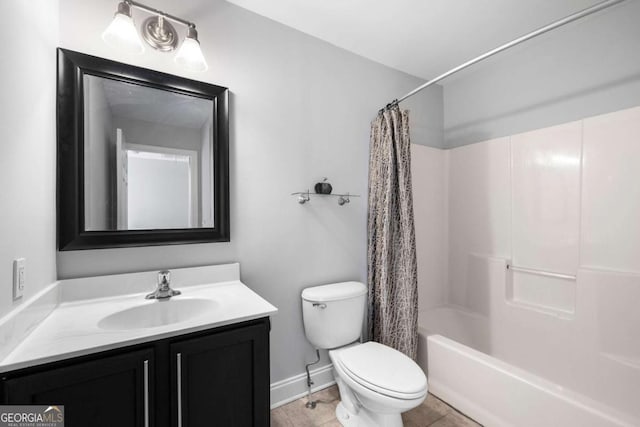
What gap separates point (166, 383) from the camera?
974mm

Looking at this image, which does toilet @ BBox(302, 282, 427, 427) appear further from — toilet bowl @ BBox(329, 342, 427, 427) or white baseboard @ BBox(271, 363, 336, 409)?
white baseboard @ BBox(271, 363, 336, 409)

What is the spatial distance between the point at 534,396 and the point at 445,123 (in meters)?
2.24

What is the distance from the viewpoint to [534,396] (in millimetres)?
1378

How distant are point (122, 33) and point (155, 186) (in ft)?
2.26

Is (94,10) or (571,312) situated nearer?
(94,10)

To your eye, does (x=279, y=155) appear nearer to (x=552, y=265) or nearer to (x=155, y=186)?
(x=155, y=186)

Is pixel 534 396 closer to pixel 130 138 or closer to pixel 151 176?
pixel 151 176

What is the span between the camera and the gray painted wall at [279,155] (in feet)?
4.70

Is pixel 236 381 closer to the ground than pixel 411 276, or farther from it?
closer to the ground

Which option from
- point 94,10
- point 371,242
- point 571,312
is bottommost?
point 571,312

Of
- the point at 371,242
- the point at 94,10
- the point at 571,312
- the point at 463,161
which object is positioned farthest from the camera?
the point at 463,161

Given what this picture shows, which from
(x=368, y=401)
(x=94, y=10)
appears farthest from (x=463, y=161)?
(x=94, y=10)

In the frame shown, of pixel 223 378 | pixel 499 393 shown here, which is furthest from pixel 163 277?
pixel 499 393

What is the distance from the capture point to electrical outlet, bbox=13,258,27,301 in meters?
0.88
